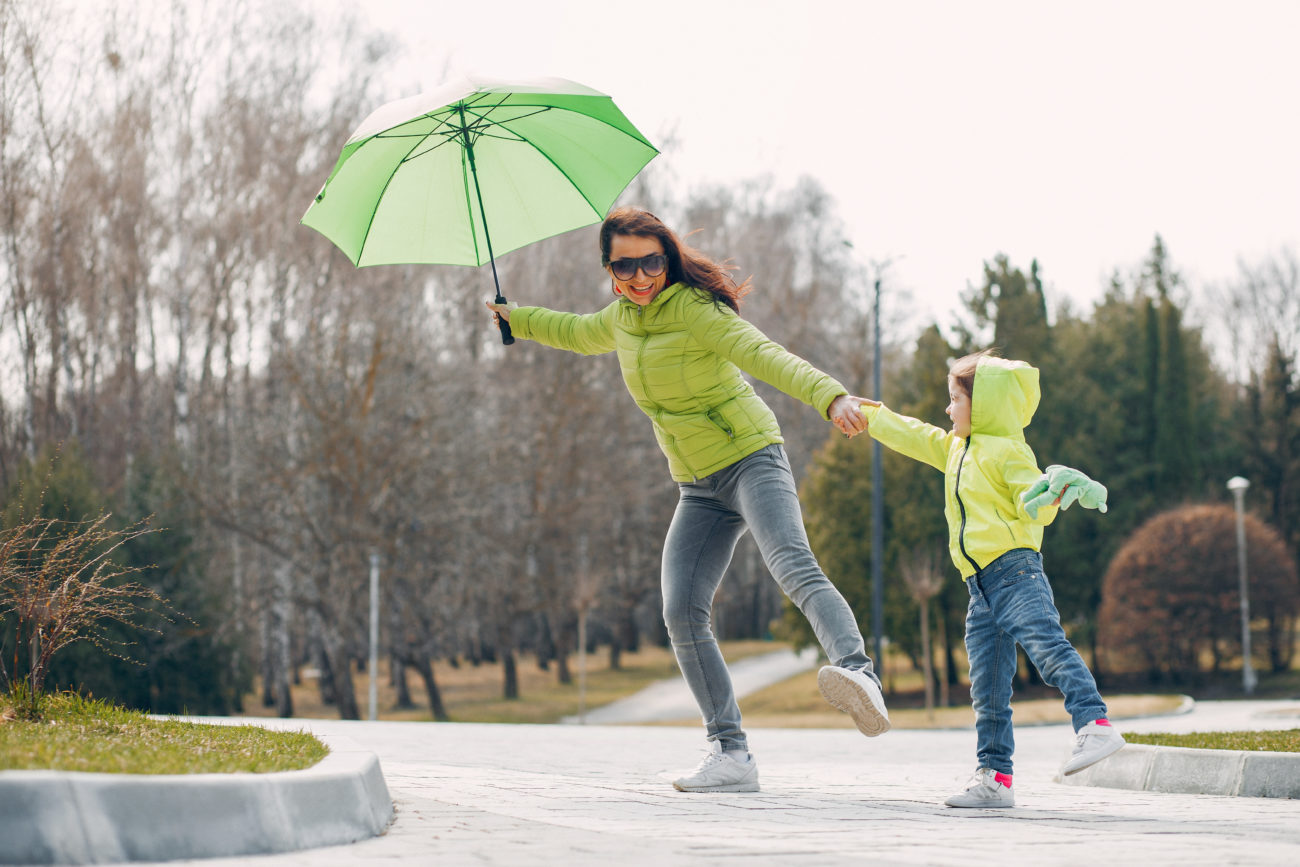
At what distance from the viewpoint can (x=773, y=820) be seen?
4.35 meters

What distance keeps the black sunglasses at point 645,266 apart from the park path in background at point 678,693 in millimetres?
23638

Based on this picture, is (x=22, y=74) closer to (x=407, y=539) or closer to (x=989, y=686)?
(x=407, y=539)

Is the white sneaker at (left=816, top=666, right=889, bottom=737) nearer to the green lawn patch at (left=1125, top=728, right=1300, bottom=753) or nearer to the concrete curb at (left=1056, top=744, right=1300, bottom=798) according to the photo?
the concrete curb at (left=1056, top=744, right=1300, bottom=798)

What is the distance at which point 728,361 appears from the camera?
16.8ft

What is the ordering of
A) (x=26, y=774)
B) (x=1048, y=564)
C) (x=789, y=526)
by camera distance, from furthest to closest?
1. (x=1048, y=564)
2. (x=789, y=526)
3. (x=26, y=774)

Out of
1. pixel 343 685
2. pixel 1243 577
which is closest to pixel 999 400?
pixel 343 685

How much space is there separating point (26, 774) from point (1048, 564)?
35.6m

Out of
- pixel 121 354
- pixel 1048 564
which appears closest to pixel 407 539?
pixel 121 354

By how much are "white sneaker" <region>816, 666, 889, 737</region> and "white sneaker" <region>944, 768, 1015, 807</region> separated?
794mm

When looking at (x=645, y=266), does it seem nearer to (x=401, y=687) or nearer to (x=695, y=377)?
(x=695, y=377)

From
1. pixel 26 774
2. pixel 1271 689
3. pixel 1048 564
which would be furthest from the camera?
pixel 1048 564

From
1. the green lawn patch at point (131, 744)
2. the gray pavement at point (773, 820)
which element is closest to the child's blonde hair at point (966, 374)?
the gray pavement at point (773, 820)

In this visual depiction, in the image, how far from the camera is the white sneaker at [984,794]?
4.99 m

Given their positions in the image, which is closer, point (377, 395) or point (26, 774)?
point (26, 774)
